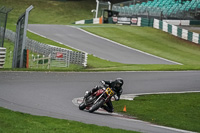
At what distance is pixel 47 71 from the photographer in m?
27.1

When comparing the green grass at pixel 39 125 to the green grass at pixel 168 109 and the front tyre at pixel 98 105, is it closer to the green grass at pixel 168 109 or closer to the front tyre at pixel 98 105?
the front tyre at pixel 98 105

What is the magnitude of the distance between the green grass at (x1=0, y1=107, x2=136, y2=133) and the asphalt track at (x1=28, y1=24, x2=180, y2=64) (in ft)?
83.7

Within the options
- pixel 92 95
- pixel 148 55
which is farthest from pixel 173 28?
pixel 92 95

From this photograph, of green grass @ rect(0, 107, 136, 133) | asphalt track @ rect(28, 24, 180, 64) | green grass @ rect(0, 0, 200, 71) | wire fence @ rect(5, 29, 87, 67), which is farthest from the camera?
asphalt track @ rect(28, 24, 180, 64)

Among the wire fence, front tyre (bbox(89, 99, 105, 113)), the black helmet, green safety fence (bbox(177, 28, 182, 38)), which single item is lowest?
front tyre (bbox(89, 99, 105, 113))

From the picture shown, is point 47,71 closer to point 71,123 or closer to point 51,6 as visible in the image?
point 71,123

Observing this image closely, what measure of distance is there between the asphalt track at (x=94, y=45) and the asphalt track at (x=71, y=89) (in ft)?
33.7

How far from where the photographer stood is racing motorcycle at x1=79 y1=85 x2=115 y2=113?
15.8m

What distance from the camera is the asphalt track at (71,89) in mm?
14625

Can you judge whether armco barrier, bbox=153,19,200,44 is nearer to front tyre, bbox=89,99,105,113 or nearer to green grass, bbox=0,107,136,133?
front tyre, bbox=89,99,105,113

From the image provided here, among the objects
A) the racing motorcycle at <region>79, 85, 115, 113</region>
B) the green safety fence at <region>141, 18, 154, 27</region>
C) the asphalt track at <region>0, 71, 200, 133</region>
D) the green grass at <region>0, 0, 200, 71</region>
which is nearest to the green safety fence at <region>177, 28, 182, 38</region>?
the green grass at <region>0, 0, 200, 71</region>

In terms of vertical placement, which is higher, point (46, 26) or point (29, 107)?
point (46, 26)

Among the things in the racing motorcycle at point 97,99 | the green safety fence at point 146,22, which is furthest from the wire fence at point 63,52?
the green safety fence at point 146,22

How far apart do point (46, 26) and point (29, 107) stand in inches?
1677
